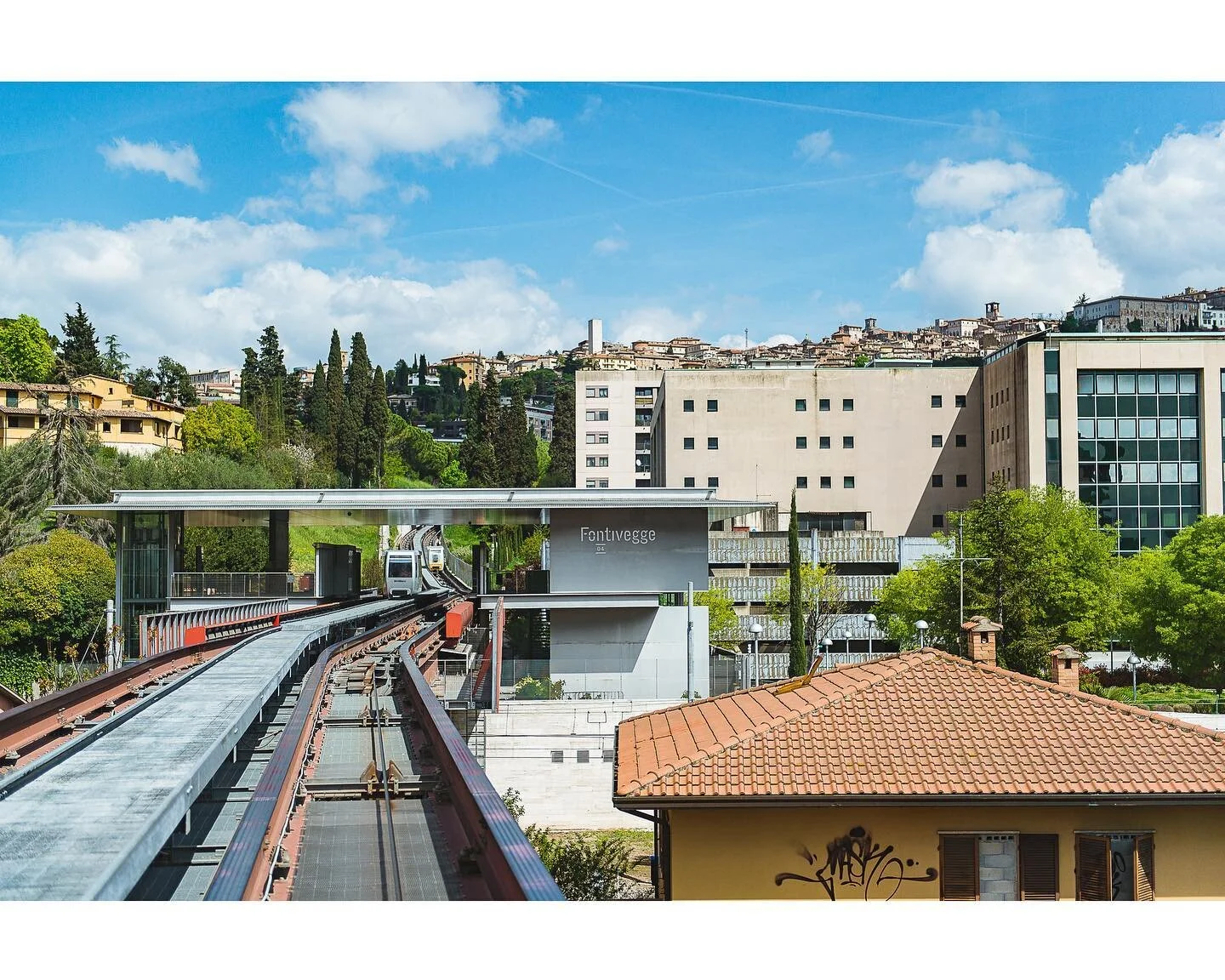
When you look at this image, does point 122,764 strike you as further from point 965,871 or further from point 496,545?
point 496,545

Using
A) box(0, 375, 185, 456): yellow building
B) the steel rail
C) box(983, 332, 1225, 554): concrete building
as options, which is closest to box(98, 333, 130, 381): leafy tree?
box(0, 375, 185, 456): yellow building

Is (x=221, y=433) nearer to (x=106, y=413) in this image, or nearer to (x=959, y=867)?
(x=106, y=413)

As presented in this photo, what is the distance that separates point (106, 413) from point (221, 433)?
6.84 meters

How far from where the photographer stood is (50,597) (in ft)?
117

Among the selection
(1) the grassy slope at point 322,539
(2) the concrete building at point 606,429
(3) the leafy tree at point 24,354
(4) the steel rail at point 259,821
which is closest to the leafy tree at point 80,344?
(3) the leafy tree at point 24,354

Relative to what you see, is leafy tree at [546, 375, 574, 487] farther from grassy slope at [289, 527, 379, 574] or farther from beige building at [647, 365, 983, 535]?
beige building at [647, 365, 983, 535]

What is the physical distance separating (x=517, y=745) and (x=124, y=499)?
13.4 metres

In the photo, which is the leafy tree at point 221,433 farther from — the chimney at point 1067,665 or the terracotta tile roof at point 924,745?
the terracotta tile roof at point 924,745

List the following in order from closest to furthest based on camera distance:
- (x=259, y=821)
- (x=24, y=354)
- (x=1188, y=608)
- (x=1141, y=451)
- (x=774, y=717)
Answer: (x=259, y=821), (x=774, y=717), (x=1188, y=608), (x=1141, y=451), (x=24, y=354)

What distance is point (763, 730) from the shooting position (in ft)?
36.8

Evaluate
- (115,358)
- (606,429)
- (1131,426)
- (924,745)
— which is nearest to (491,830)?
(924,745)

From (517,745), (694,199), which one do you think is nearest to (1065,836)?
(517,745)

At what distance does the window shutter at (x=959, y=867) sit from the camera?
32.9 feet

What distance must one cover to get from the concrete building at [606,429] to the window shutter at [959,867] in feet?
225
